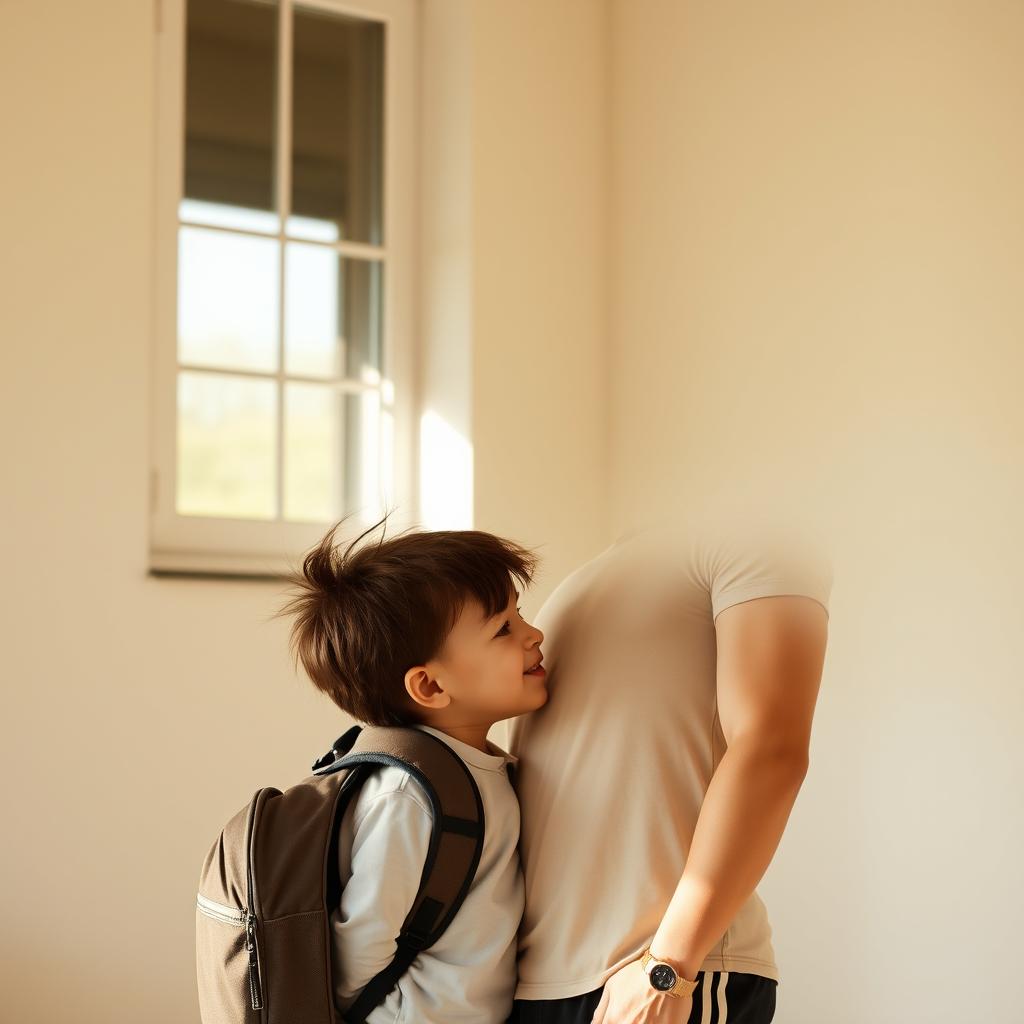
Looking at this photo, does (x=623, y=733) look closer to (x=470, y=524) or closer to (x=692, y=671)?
(x=692, y=671)

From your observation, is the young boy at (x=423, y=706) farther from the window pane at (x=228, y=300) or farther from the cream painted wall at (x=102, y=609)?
the window pane at (x=228, y=300)

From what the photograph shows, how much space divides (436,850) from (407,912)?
0.07 metres

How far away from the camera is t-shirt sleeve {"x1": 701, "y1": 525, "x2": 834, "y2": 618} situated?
3.89 feet

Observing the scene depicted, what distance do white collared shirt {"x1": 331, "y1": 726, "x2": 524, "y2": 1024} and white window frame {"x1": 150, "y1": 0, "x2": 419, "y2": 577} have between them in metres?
1.95

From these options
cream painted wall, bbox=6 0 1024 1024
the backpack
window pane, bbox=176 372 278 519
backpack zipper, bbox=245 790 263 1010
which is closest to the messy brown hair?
the backpack

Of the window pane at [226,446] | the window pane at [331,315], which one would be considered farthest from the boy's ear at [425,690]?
the window pane at [331,315]

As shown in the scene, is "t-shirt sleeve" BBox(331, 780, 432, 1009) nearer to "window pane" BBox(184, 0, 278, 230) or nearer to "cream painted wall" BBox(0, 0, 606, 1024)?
"cream painted wall" BBox(0, 0, 606, 1024)

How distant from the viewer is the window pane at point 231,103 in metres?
3.48

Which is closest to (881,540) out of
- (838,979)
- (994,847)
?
(994,847)

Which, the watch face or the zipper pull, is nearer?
the watch face

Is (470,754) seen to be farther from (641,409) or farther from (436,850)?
(641,409)

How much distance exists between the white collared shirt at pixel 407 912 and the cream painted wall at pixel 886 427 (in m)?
1.25

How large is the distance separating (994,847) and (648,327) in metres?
1.70

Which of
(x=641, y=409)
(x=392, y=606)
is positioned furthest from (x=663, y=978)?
(x=641, y=409)
